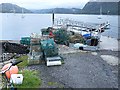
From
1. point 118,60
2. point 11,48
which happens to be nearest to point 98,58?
point 118,60

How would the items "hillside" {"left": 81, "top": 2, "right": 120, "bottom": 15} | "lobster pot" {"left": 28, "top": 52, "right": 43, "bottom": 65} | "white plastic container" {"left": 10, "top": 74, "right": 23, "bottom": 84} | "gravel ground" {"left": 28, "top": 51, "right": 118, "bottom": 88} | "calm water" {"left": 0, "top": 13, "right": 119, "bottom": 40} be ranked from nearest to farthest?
1. "white plastic container" {"left": 10, "top": 74, "right": 23, "bottom": 84}
2. "gravel ground" {"left": 28, "top": 51, "right": 118, "bottom": 88}
3. "lobster pot" {"left": 28, "top": 52, "right": 43, "bottom": 65}
4. "calm water" {"left": 0, "top": 13, "right": 119, "bottom": 40}
5. "hillside" {"left": 81, "top": 2, "right": 120, "bottom": 15}

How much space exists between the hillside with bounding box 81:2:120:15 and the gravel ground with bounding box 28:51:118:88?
289ft

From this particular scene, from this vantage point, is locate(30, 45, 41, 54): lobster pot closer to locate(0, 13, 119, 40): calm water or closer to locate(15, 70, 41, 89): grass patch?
locate(15, 70, 41, 89): grass patch

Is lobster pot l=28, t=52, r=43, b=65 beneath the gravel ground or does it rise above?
above

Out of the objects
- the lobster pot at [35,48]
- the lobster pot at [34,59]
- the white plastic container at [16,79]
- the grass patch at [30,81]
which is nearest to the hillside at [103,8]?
the lobster pot at [35,48]

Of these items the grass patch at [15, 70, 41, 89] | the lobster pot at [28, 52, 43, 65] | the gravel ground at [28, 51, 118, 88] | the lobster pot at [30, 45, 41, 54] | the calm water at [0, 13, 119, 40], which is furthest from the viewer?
the calm water at [0, 13, 119, 40]

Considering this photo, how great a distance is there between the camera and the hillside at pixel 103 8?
340ft

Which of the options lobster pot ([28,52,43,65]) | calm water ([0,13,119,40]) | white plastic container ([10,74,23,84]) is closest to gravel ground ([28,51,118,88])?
lobster pot ([28,52,43,65])

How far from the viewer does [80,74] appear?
34.4 feet

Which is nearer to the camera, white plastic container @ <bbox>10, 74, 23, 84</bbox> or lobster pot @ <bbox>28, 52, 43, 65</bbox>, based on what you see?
white plastic container @ <bbox>10, 74, 23, 84</bbox>

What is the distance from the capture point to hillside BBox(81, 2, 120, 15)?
10357cm

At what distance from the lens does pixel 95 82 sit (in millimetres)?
9438

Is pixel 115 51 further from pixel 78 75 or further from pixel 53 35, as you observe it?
pixel 78 75

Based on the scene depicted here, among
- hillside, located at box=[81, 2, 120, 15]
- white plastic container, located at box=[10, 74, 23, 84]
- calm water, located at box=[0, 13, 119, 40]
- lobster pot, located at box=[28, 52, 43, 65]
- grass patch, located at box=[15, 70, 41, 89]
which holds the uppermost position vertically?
hillside, located at box=[81, 2, 120, 15]
